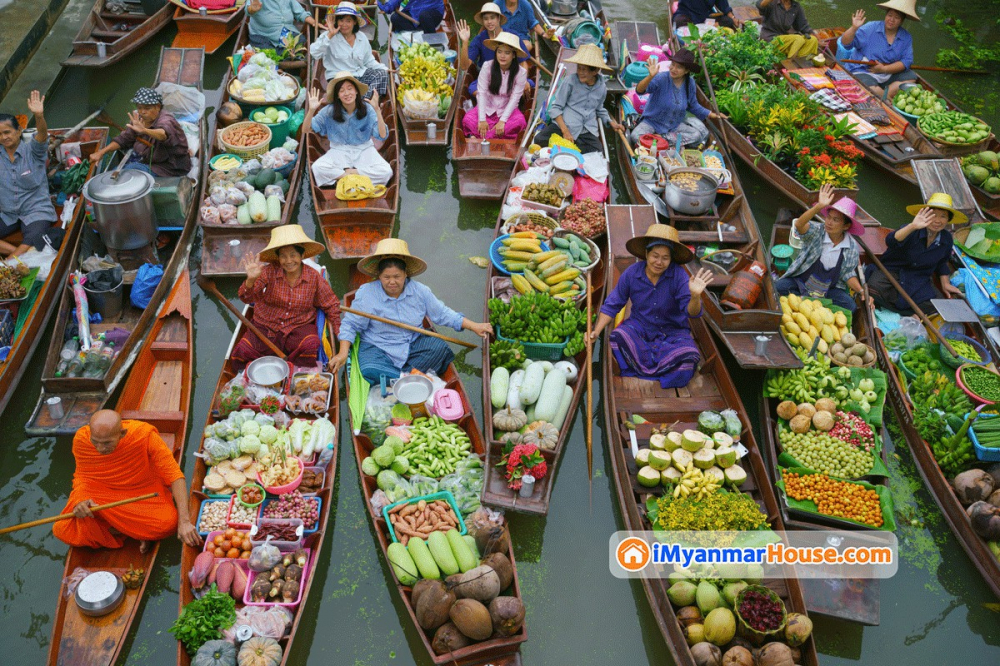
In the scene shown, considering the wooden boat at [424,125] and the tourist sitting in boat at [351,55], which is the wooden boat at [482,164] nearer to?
the wooden boat at [424,125]

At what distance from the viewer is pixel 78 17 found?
12.2m

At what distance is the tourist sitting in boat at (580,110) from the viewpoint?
28.9ft

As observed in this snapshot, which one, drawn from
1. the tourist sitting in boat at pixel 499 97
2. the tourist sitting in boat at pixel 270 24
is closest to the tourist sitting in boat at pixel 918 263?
the tourist sitting in boat at pixel 499 97

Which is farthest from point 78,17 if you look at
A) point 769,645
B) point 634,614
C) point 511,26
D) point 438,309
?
point 769,645

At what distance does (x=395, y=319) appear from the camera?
644cm

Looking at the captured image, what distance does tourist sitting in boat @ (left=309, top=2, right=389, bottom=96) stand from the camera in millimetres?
9633

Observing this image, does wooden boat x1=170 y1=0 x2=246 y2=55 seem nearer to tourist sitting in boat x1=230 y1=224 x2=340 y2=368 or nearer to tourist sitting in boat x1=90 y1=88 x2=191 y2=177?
tourist sitting in boat x1=90 y1=88 x2=191 y2=177

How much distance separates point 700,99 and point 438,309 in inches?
214

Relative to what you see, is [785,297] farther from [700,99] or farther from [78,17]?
[78,17]

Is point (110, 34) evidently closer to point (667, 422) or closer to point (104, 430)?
point (104, 430)

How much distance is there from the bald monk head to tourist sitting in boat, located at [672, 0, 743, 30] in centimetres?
982

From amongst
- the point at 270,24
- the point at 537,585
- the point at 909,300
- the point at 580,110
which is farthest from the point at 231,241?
the point at 909,300

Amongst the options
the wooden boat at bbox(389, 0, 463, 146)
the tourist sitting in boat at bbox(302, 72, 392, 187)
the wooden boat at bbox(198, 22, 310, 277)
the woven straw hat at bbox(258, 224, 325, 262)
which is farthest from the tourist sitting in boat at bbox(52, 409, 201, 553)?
the wooden boat at bbox(389, 0, 463, 146)

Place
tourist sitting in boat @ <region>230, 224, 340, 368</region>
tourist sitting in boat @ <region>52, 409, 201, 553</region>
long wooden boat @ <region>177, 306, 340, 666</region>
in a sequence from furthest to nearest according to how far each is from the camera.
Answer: tourist sitting in boat @ <region>230, 224, 340, 368</region> → tourist sitting in boat @ <region>52, 409, 201, 553</region> → long wooden boat @ <region>177, 306, 340, 666</region>
